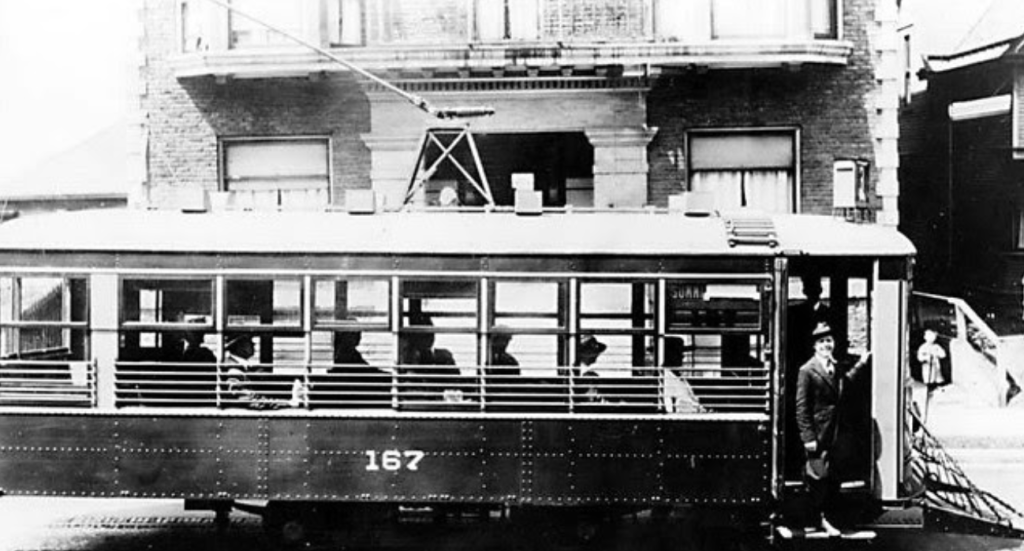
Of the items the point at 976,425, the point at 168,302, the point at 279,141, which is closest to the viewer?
the point at 168,302

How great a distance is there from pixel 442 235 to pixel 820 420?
3.41m

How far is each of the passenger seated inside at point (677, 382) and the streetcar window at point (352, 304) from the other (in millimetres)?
2274

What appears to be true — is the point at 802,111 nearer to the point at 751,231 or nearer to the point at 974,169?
the point at 751,231

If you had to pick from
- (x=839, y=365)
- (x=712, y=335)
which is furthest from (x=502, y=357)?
(x=839, y=365)

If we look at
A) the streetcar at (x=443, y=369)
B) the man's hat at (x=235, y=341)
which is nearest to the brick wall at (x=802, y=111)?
the streetcar at (x=443, y=369)

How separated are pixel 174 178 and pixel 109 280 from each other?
882 cm

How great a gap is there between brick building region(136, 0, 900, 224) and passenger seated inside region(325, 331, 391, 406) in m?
7.22

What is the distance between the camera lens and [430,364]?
940cm

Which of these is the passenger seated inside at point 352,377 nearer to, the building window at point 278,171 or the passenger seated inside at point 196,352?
the passenger seated inside at point 196,352

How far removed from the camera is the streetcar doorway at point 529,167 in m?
17.7

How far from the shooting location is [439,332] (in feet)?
30.2

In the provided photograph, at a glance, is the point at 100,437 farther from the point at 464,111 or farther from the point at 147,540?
the point at 464,111

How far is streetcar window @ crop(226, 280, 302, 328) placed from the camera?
373 inches

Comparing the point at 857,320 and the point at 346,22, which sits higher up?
the point at 346,22
